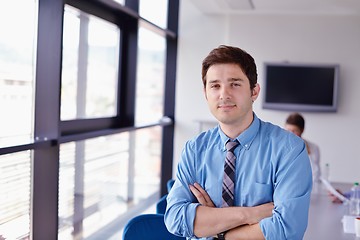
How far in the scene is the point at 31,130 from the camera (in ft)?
11.0

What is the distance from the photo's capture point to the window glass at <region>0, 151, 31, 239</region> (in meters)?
3.02

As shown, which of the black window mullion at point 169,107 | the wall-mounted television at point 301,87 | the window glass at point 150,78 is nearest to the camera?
the window glass at point 150,78

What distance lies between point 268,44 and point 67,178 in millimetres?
3982

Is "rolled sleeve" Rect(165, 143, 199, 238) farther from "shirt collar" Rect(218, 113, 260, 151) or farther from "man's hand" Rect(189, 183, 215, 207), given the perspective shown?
"shirt collar" Rect(218, 113, 260, 151)

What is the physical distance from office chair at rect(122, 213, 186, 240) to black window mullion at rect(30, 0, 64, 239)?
1.07 metres

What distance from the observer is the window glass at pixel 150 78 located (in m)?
6.21

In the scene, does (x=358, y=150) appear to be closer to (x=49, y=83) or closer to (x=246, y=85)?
(x=49, y=83)

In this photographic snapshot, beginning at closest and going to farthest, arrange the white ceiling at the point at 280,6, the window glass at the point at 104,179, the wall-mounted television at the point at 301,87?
1. the window glass at the point at 104,179
2. the white ceiling at the point at 280,6
3. the wall-mounted television at the point at 301,87

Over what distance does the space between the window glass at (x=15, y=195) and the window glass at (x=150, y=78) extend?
281 cm

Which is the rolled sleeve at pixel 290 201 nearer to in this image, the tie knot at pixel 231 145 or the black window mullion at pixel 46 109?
the tie knot at pixel 231 145

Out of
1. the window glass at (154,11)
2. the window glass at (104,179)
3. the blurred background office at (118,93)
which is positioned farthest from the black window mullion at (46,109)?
the window glass at (154,11)

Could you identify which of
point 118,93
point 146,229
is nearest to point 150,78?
point 118,93

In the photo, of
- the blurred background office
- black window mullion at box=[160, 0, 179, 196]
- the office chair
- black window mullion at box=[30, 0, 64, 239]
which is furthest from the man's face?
black window mullion at box=[160, 0, 179, 196]

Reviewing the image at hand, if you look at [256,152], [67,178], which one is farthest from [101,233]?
[256,152]
